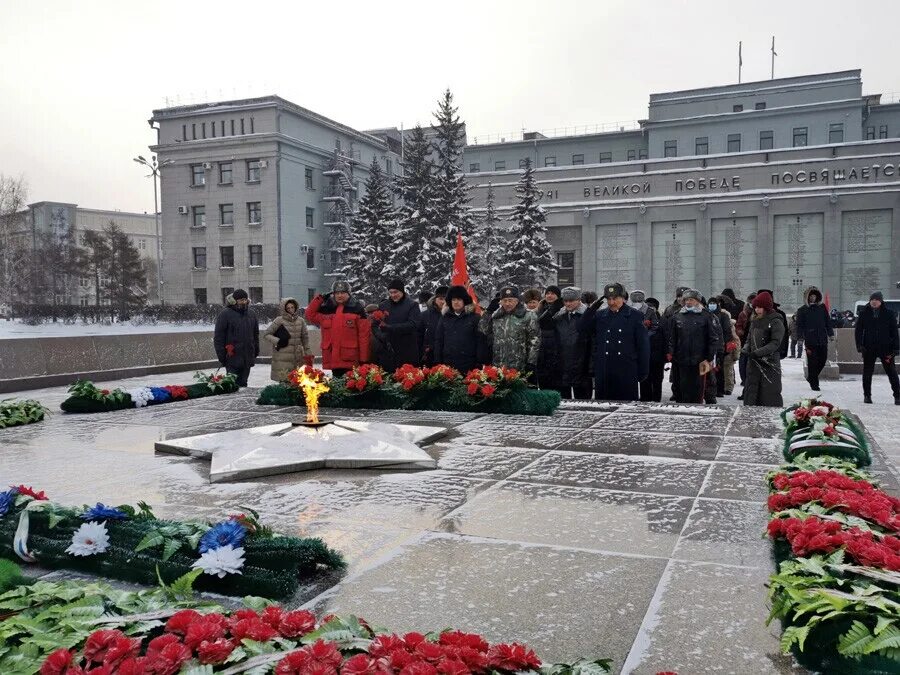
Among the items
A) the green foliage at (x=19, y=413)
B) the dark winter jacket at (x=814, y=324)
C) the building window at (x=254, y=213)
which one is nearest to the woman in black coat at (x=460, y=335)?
the green foliage at (x=19, y=413)

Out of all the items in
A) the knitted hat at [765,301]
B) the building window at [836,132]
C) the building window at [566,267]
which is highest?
the building window at [836,132]

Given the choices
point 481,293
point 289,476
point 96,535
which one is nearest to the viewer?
point 96,535

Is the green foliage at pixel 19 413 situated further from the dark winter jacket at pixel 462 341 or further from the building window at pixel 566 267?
the building window at pixel 566 267

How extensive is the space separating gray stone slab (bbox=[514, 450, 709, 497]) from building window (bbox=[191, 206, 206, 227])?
147 ft

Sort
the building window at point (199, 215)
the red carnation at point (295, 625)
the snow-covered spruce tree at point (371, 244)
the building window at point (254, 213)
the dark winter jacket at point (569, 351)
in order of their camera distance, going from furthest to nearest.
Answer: the building window at point (199, 215)
the building window at point (254, 213)
the snow-covered spruce tree at point (371, 244)
the dark winter jacket at point (569, 351)
the red carnation at point (295, 625)

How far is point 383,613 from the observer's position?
2852mm

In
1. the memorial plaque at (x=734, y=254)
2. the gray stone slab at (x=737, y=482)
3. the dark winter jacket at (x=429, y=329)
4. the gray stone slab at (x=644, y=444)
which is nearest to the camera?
the gray stone slab at (x=737, y=482)

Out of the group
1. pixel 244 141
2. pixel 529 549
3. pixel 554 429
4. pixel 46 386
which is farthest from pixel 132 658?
pixel 244 141

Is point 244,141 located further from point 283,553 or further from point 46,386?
point 283,553

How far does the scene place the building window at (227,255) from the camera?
46594 millimetres

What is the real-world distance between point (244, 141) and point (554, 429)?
137 ft

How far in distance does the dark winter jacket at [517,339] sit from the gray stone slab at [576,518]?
4184 millimetres

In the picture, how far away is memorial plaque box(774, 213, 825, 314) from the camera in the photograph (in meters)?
37.5

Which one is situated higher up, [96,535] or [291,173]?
[291,173]
